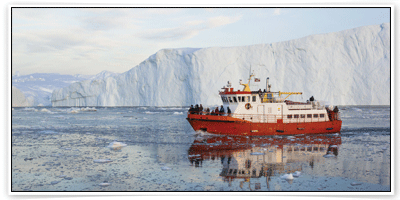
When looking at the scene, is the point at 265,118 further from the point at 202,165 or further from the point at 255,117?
the point at 202,165

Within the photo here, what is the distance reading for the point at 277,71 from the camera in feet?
144

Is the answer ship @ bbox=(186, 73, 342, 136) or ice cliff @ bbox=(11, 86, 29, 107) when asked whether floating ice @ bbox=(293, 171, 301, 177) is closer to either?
ship @ bbox=(186, 73, 342, 136)

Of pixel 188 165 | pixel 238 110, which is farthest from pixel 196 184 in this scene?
pixel 238 110

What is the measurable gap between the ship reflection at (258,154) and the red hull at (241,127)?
1.35ft

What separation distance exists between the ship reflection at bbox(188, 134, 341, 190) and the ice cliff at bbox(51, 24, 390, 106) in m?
28.5

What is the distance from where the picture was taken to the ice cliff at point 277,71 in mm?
41219

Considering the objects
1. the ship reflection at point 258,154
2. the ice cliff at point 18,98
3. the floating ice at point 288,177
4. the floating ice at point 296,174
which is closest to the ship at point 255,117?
the ship reflection at point 258,154

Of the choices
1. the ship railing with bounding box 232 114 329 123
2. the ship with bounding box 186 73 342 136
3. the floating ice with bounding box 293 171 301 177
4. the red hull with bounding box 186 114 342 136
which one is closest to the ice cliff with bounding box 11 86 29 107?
the ship with bounding box 186 73 342 136

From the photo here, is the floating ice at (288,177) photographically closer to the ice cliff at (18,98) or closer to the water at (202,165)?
the water at (202,165)

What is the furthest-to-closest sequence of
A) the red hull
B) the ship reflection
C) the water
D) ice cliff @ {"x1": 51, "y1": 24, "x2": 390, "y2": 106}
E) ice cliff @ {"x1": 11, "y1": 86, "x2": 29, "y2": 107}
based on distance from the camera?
ice cliff @ {"x1": 11, "y1": 86, "x2": 29, "y2": 107} < ice cliff @ {"x1": 51, "y1": 24, "x2": 390, "y2": 106} < the red hull < the ship reflection < the water

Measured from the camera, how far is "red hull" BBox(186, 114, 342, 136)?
50.5 ft

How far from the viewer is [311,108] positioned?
17.2 meters
